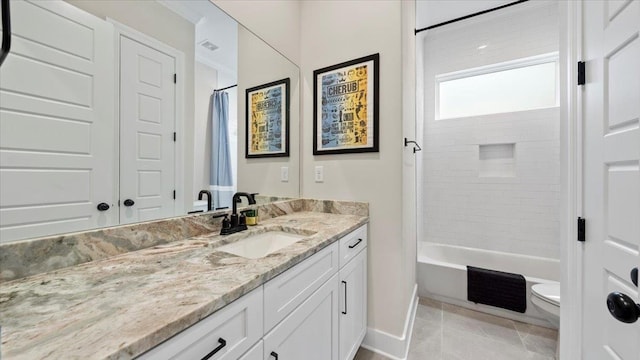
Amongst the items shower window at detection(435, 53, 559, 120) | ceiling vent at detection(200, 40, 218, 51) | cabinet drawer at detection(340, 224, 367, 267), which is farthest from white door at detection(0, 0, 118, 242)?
shower window at detection(435, 53, 559, 120)

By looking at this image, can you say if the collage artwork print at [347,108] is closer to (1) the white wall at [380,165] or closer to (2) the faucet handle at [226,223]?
(1) the white wall at [380,165]

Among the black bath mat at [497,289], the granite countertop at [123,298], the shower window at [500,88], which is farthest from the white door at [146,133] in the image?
the shower window at [500,88]

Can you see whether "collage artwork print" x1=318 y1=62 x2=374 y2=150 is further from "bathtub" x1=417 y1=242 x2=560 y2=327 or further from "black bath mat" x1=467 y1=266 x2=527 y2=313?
"black bath mat" x1=467 y1=266 x2=527 y2=313

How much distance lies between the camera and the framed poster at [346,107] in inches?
66.3

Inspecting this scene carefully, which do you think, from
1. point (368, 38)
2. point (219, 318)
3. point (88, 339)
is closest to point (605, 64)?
point (368, 38)

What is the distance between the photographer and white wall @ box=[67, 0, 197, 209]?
2.97 feet

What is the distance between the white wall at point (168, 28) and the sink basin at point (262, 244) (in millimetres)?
323

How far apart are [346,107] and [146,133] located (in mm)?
1247

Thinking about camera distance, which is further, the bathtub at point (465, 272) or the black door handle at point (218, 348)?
the bathtub at point (465, 272)

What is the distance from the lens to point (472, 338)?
184cm

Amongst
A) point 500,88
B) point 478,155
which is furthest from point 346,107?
point 500,88

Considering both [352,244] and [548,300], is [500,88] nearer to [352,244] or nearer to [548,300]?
[548,300]

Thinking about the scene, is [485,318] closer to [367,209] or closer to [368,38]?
[367,209]

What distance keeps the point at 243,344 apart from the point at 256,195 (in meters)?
1.11
